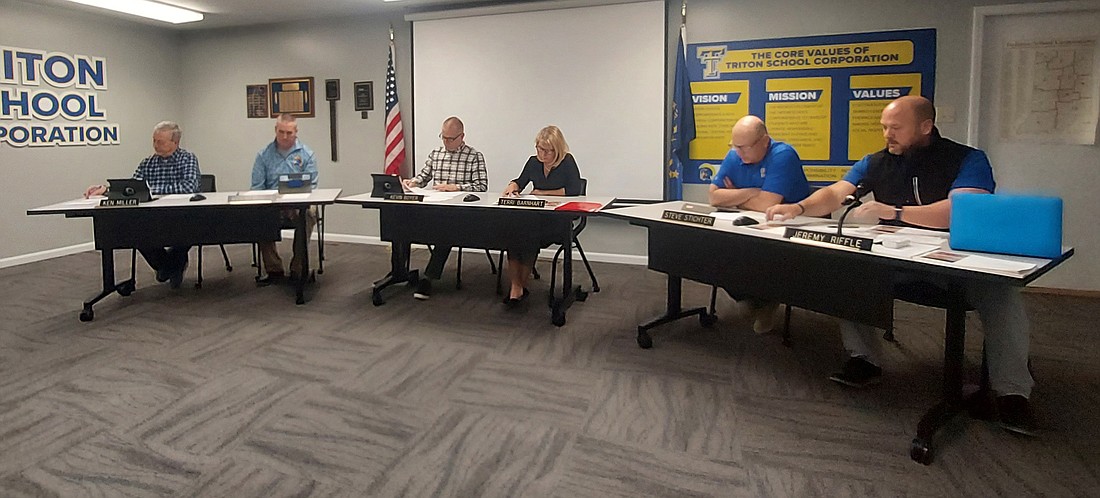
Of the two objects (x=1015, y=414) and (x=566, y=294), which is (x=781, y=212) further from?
(x=566, y=294)

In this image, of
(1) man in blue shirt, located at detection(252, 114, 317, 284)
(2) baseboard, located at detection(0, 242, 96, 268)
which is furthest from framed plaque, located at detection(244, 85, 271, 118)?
(1) man in blue shirt, located at detection(252, 114, 317, 284)

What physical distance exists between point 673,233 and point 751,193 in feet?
1.30

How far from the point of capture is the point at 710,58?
477 cm

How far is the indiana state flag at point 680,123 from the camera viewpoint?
4.82 metres

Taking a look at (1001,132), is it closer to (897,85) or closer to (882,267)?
(897,85)

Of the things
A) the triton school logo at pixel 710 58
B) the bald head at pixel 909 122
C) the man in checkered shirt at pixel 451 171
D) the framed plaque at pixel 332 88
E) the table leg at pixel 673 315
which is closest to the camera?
the bald head at pixel 909 122

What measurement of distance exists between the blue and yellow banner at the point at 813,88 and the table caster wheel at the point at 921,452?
2817mm

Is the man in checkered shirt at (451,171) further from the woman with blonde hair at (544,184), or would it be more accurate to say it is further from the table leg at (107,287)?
the table leg at (107,287)

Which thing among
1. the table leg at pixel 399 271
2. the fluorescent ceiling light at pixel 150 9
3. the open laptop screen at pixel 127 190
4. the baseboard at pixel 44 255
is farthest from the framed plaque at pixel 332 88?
the open laptop screen at pixel 127 190

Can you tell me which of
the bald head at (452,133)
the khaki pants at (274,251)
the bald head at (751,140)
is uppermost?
the bald head at (452,133)

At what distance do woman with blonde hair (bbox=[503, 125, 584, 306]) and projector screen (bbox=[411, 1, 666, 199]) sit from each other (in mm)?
1031

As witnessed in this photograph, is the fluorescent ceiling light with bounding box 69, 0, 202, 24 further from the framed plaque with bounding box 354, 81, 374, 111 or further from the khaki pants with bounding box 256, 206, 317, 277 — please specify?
the khaki pants with bounding box 256, 206, 317, 277

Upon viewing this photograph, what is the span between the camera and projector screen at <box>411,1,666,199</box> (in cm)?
494

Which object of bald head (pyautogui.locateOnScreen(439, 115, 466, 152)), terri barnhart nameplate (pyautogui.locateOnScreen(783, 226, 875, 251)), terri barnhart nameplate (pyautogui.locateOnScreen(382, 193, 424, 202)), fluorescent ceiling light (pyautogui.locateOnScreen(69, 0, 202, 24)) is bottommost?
terri barnhart nameplate (pyautogui.locateOnScreen(783, 226, 875, 251))
